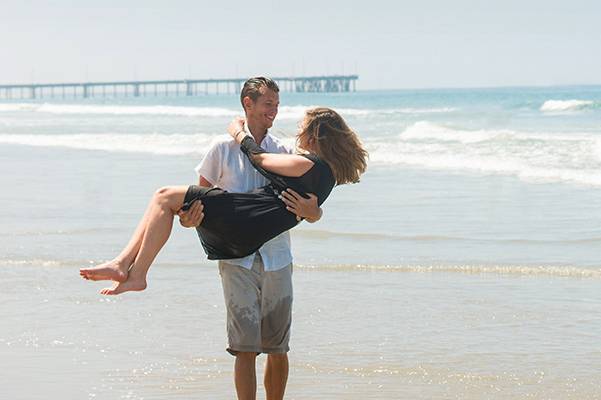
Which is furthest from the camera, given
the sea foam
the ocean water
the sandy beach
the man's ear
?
the sea foam

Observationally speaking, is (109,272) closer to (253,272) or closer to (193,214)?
(193,214)

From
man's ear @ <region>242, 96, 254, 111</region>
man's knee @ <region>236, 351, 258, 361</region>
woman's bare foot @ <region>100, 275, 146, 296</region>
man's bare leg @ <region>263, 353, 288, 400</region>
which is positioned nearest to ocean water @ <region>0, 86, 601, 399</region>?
man's bare leg @ <region>263, 353, 288, 400</region>

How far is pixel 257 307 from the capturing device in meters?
5.26

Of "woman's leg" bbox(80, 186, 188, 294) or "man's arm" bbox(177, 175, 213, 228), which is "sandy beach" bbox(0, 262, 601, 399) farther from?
"man's arm" bbox(177, 175, 213, 228)

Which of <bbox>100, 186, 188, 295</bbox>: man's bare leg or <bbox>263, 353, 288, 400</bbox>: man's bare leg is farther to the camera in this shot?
<bbox>263, 353, 288, 400</bbox>: man's bare leg

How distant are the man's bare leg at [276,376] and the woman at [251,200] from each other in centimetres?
58

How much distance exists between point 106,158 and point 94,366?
18434mm

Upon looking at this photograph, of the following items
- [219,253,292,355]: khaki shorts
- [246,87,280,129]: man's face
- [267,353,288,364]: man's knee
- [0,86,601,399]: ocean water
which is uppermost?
[246,87,280,129]: man's face

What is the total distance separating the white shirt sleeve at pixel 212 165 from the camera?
17.3 feet

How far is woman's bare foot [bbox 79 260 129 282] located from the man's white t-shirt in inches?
18.7

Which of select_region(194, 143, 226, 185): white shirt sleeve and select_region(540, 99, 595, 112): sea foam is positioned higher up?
select_region(194, 143, 226, 185): white shirt sleeve

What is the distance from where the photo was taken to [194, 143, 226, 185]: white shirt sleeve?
17.3 feet

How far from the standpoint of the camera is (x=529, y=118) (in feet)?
155

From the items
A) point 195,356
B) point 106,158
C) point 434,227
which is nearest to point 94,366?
point 195,356
